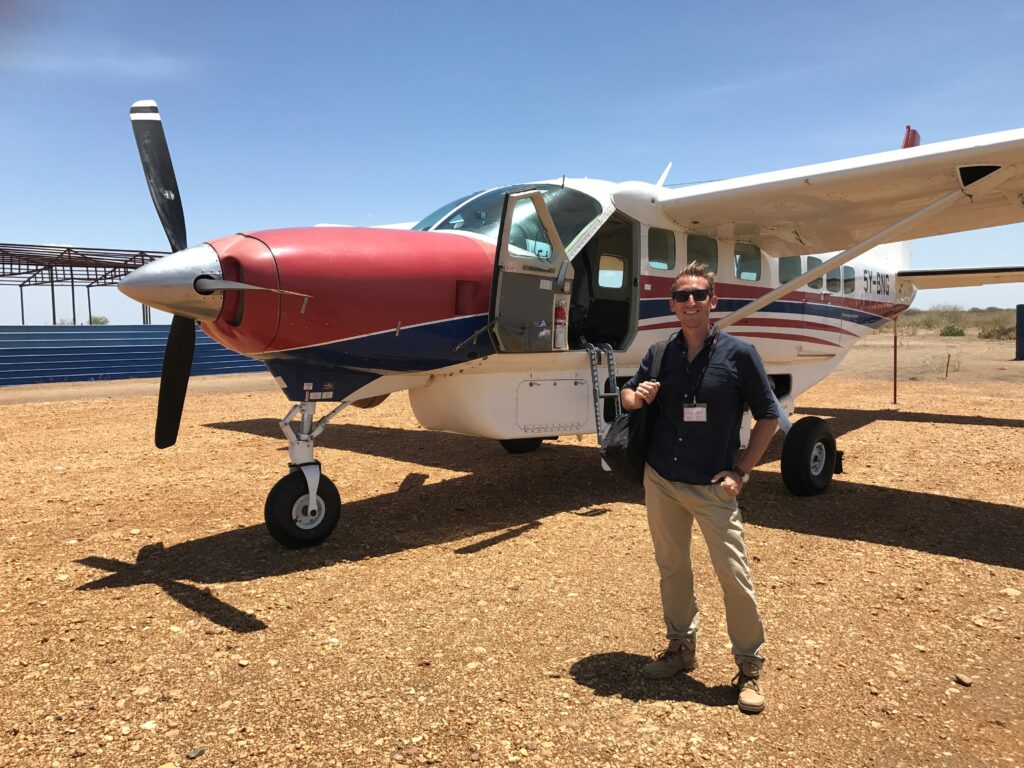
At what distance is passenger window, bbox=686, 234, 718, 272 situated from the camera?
753 cm

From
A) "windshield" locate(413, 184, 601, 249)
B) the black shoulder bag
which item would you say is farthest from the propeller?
the black shoulder bag

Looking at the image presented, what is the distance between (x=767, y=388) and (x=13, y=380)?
22.0 m

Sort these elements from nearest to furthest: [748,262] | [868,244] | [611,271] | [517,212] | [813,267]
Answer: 1. [517,212]
2. [868,244]
3. [611,271]
4. [748,262]
5. [813,267]

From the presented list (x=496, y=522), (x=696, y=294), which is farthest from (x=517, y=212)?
(x=696, y=294)

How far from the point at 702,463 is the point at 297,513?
10.1ft

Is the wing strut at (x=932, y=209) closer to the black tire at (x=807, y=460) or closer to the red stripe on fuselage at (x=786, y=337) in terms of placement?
the red stripe on fuselage at (x=786, y=337)

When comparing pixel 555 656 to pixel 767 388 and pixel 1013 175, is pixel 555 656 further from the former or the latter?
pixel 1013 175

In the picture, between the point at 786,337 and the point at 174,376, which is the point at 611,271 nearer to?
the point at 786,337

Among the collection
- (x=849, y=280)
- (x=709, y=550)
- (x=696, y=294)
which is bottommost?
(x=709, y=550)

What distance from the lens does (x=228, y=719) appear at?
9.21 feet

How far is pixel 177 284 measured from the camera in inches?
166

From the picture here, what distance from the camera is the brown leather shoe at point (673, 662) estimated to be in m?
3.17

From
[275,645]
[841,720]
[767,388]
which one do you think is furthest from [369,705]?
[767,388]

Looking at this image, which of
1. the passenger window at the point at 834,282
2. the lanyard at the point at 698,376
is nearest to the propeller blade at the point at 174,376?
the lanyard at the point at 698,376
